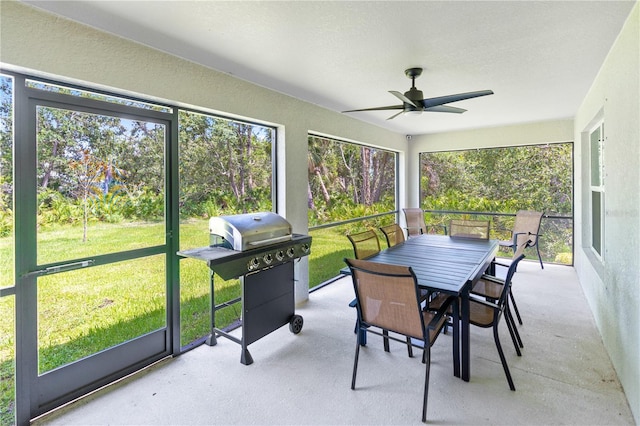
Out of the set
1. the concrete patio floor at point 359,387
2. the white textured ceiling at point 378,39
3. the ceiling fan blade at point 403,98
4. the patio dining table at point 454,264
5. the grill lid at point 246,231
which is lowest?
the concrete patio floor at point 359,387

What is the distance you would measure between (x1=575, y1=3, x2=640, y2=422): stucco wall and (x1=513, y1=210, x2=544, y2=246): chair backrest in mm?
2054

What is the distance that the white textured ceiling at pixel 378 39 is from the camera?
1837mm

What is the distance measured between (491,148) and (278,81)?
14.5 ft

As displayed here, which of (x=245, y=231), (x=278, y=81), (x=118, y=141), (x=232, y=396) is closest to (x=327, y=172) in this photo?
(x=278, y=81)

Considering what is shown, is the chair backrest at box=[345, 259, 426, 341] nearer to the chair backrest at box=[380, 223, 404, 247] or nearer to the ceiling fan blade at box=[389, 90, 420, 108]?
the ceiling fan blade at box=[389, 90, 420, 108]

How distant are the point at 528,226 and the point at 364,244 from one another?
3487 mm

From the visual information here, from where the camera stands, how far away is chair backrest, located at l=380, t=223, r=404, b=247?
3618 millimetres

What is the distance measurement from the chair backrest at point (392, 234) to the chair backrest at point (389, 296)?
1.58 metres

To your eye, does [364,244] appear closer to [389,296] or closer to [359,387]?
[389,296]

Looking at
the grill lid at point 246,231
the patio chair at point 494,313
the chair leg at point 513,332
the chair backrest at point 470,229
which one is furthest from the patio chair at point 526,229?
the grill lid at point 246,231

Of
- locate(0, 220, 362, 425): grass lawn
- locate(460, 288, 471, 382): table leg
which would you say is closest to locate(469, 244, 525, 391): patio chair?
locate(460, 288, 471, 382): table leg

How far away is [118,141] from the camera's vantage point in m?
2.33

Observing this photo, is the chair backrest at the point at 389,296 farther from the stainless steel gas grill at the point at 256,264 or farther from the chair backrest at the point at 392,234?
the chair backrest at the point at 392,234

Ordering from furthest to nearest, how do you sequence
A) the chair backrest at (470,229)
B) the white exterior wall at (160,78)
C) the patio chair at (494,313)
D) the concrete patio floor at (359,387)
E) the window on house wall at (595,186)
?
the chair backrest at (470,229)
the window on house wall at (595,186)
the patio chair at (494,313)
the concrete patio floor at (359,387)
the white exterior wall at (160,78)
